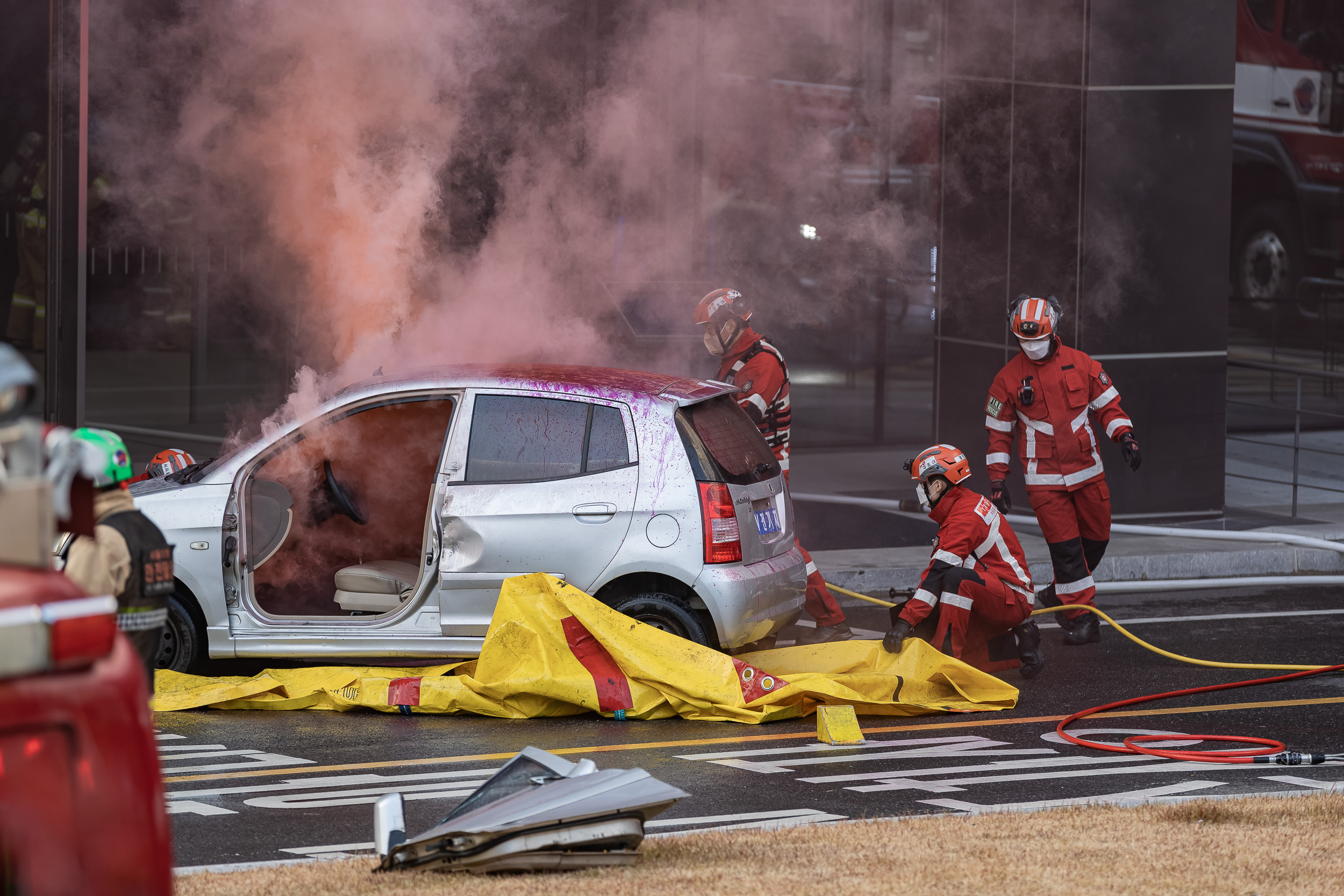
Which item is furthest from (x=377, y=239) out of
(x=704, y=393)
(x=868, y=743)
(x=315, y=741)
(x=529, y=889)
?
(x=529, y=889)

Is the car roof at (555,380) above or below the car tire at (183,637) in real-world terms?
above

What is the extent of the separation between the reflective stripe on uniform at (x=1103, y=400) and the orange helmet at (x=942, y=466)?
4.92ft

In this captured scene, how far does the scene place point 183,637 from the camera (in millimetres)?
8039

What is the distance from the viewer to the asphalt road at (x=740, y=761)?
6172 millimetres

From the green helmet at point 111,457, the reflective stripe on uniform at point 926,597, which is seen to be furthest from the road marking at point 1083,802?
the green helmet at point 111,457

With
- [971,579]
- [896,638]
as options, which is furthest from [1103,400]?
[896,638]

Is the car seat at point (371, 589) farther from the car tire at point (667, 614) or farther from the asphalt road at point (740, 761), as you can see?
the car tire at point (667, 614)

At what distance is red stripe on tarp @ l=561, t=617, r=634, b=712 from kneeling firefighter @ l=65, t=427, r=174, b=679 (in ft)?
8.86

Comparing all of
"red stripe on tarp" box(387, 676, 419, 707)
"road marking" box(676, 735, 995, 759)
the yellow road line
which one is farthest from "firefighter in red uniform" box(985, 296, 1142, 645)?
"red stripe on tarp" box(387, 676, 419, 707)

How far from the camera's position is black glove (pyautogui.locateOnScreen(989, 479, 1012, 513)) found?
9680mm

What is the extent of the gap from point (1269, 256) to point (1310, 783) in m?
13.3

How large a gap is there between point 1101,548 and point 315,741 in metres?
4.77

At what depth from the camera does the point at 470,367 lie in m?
8.33

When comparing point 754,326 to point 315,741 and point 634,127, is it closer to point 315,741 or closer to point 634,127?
point 634,127
